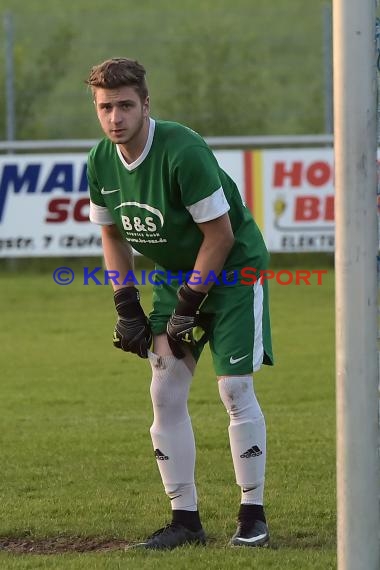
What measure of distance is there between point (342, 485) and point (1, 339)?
26.8ft

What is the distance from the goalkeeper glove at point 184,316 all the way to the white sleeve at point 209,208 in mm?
306

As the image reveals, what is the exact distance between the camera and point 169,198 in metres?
5.39

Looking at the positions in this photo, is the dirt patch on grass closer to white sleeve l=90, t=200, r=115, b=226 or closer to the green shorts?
the green shorts

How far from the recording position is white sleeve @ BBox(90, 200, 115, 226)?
225 inches

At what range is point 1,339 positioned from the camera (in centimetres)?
1212

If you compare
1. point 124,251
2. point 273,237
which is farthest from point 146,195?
point 273,237

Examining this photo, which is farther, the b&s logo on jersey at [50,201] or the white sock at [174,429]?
the b&s logo on jersey at [50,201]

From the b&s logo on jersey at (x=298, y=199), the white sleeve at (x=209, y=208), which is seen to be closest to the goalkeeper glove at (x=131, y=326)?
the white sleeve at (x=209, y=208)

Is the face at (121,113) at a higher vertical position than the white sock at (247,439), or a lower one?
higher

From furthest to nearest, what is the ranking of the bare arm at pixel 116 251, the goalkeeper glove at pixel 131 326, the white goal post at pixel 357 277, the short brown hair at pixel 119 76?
the bare arm at pixel 116 251
the goalkeeper glove at pixel 131 326
the short brown hair at pixel 119 76
the white goal post at pixel 357 277

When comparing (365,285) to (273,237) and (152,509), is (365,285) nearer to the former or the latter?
(152,509)

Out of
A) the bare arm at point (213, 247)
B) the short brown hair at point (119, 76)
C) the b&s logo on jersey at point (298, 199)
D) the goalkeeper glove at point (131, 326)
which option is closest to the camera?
the short brown hair at point (119, 76)

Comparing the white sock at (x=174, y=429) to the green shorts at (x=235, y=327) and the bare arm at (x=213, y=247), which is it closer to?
the green shorts at (x=235, y=327)

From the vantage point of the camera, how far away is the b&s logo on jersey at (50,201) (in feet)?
49.9
